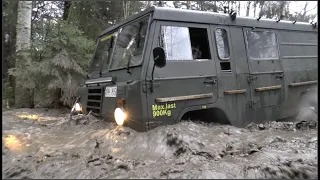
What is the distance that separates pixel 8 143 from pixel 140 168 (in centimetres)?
210

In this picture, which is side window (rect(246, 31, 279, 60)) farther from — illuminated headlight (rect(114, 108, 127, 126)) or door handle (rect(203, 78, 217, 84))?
illuminated headlight (rect(114, 108, 127, 126))

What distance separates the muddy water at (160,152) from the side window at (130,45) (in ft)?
3.25

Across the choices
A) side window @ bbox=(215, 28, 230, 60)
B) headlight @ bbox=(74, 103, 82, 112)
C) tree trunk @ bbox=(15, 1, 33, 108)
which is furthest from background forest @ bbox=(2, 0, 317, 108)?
headlight @ bbox=(74, 103, 82, 112)

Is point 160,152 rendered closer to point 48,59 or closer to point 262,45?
point 262,45

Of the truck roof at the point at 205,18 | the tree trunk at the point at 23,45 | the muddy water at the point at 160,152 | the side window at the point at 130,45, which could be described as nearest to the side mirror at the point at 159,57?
the side window at the point at 130,45

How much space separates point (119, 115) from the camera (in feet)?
14.4

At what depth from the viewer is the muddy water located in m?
3.12

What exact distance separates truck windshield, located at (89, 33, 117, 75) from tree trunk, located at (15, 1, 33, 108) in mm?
4087

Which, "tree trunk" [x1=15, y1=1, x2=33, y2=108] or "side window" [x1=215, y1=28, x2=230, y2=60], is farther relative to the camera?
"tree trunk" [x1=15, y1=1, x2=33, y2=108]

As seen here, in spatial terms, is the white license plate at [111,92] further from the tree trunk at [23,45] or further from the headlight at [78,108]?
the tree trunk at [23,45]

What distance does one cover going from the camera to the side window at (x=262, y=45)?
557 centimetres

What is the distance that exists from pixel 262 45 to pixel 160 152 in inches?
125

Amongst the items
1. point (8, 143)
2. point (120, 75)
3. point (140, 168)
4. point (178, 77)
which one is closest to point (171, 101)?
point (178, 77)

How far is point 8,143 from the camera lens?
13.8 feet
